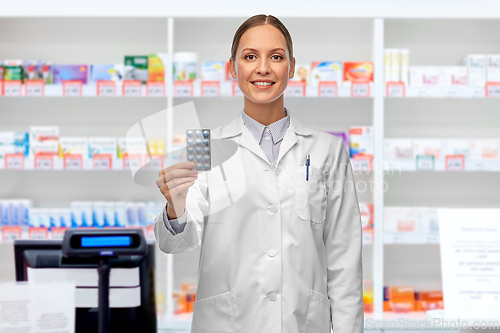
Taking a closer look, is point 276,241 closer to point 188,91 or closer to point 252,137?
point 252,137

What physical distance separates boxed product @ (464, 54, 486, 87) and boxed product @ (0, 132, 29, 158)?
3.01 meters

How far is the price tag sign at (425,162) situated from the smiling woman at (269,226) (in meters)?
1.90

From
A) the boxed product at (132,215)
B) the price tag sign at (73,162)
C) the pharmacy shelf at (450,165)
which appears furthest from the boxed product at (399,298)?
the price tag sign at (73,162)

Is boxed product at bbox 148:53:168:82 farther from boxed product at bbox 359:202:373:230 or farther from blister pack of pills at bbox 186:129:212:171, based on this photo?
blister pack of pills at bbox 186:129:212:171

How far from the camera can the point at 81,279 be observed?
1.34m

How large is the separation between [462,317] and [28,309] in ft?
3.72

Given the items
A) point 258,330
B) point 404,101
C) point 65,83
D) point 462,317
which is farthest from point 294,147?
point 404,101

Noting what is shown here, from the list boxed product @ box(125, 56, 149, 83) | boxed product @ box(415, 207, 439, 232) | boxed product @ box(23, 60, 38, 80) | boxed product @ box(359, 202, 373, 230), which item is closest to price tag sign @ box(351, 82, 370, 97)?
boxed product @ box(359, 202, 373, 230)

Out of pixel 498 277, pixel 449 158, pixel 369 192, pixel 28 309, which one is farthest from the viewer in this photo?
pixel 369 192

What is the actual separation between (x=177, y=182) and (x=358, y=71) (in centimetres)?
232

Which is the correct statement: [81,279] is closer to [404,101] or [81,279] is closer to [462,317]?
[462,317]

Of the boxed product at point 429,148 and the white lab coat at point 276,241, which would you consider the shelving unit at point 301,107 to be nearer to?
the boxed product at point 429,148

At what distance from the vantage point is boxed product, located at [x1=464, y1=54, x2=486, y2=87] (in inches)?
124

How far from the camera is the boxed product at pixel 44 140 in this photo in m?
3.18
